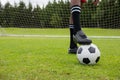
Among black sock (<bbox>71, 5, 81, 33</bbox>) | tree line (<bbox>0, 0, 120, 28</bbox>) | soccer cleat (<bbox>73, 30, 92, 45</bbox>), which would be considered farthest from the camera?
tree line (<bbox>0, 0, 120, 28</bbox>)

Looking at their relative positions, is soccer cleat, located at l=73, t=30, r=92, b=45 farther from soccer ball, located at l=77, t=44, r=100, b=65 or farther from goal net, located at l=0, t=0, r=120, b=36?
goal net, located at l=0, t=0, r=120, b=36

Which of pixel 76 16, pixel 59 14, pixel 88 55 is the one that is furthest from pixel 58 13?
pixel 88 55

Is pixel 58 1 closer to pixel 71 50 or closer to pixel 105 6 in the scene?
pixel 105 6

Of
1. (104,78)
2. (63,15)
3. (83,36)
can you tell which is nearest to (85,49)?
(83,36)

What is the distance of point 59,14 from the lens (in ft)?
59.4

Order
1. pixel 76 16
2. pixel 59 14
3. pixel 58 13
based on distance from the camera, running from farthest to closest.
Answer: pixel 59 14 → pixel 58 13 → pixel 76 16

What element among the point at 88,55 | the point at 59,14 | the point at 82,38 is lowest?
the point at 59,14

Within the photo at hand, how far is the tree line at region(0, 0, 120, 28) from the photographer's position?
1725cm

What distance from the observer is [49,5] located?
19141mm

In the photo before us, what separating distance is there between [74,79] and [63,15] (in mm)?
14402

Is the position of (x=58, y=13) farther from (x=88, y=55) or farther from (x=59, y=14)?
(x=88, y=55)

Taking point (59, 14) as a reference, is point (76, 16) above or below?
above

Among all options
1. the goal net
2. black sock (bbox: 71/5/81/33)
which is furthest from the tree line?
black sock (bbox: 71/5/81/33)

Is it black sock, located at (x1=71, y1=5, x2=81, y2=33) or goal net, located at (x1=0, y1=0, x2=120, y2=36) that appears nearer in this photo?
black sock, located at (x1=71, y1=5, x2=81, y2=33)
